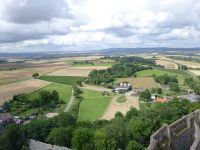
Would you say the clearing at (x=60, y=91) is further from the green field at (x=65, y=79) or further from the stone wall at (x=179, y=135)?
the stone wall at (x=179, y=135)

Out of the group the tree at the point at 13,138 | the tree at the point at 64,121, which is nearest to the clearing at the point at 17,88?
the tree at the point at 64,121

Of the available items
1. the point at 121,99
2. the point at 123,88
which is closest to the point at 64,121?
the point at 121,99

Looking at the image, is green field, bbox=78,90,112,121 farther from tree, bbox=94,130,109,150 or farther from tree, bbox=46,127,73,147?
tree, bbox=94,130,109,150

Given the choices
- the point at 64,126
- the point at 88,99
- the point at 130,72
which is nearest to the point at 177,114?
the point at 64,126

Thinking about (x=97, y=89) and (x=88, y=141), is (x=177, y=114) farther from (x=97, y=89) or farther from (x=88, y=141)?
(x=97, y=89)

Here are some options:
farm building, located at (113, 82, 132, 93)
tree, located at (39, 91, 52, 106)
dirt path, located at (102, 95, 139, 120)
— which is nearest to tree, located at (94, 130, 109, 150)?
dirt path, located at (102, 95, 139, 120)
